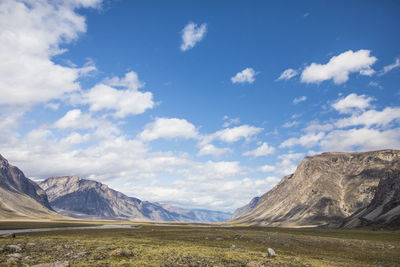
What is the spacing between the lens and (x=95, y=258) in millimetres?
27094

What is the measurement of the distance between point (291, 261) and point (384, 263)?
39.6 ft

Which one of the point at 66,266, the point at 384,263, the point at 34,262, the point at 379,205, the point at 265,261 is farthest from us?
the point at 379,205

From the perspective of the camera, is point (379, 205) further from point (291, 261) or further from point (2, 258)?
point (2, 258)

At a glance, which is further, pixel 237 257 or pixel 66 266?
pixel 237 257

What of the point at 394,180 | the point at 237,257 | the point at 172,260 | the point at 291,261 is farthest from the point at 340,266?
the point at 394,180

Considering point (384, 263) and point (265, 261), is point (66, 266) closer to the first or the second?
point (265, 261)

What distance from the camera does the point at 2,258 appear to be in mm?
25156

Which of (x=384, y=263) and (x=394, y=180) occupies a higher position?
(x=394, y=180)

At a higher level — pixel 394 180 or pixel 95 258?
pixel 394 180

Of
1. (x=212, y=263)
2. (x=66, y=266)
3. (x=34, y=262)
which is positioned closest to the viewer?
(x=66, y=266)

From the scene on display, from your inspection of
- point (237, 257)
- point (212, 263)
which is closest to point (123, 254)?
point (212, 263)

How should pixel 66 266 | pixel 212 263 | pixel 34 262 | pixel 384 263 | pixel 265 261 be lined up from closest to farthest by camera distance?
1. pixel 66 266
2. pixel 34 262
3. pixel 212 263
4. pixel 265 261
5. pixel 384 263

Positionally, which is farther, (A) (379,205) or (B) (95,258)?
(A) (379,205)

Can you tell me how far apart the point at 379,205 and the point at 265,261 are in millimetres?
178447
